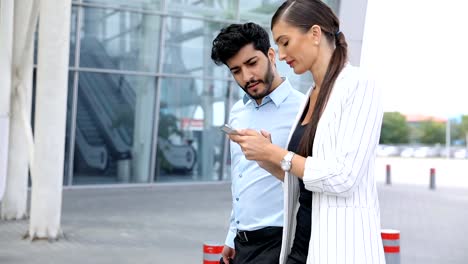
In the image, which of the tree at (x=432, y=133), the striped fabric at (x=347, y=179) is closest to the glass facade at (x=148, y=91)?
the striped fabric at (x=347, y=179)

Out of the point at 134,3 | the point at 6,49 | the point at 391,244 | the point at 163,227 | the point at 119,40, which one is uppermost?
the point at 134,3

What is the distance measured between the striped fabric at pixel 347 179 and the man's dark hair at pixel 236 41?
0.68m

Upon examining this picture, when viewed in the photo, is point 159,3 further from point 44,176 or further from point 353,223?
point 353,223

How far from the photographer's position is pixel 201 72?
1848cm

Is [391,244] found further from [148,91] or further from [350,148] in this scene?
[148,91]

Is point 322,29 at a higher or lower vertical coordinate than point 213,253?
higher

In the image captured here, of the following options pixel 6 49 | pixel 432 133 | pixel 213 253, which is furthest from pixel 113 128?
pixel 432 133

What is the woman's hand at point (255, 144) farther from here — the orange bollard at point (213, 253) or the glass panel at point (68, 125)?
the glass panel at point (68, 125)

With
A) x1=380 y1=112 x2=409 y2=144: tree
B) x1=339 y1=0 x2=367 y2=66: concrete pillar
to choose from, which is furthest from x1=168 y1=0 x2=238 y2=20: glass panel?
x1=380 y1=112 x2=409 y2=144: tree

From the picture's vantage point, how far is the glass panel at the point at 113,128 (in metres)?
16.5

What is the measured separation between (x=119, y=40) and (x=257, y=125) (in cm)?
1503

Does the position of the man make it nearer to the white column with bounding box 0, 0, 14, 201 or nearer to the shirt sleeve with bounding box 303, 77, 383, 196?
the shirt sleeve with bounding box 303, 77, 383, 196

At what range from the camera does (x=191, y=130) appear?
18422mm

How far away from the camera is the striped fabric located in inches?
69.8
